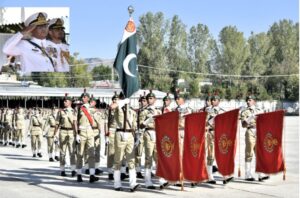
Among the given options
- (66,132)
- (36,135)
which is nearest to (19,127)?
(36,135)

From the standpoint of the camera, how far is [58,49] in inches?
1879

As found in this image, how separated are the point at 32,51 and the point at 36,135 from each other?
3033 cm

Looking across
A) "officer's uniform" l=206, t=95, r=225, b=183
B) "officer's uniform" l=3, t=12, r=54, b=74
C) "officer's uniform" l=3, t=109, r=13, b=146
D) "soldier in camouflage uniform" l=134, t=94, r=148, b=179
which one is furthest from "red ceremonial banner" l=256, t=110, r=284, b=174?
"officer's uniform" l=3, t=12, r=54, b=74

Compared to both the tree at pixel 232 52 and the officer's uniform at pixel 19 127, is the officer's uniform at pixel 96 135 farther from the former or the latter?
the tree at pixel 232 52

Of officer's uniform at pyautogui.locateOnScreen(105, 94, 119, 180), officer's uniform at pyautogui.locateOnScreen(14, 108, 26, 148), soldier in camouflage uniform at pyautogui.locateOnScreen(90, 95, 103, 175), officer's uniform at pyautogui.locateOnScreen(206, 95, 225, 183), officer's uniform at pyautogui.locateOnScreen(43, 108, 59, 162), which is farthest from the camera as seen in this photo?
officer's uniform at pyautogui.locateOnScreen(14, 108, 26, 148)

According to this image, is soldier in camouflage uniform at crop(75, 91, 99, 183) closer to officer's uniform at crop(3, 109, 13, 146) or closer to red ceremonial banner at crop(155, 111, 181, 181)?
red ceremonial banner at crop(155, 111, 181, 181)

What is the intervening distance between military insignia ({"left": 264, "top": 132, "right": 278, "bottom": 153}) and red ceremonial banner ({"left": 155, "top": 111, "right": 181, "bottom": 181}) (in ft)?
7.53

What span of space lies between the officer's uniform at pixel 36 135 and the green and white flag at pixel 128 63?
26.2 feet

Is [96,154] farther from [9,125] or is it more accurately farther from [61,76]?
[61,76]

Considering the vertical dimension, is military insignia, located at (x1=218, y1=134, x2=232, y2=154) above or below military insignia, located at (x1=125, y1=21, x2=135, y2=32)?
below

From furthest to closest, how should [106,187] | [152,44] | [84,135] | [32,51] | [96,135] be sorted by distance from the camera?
1. [152,44]
2. [32,51]
3. [96,135]
4. [84,135]
5. [106,187]

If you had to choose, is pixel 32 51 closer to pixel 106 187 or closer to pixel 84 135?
pixel 84 135

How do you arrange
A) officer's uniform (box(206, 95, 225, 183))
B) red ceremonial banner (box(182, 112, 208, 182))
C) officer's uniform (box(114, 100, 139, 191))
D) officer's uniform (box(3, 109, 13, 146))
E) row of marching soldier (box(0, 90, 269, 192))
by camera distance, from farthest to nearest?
officer's uniform (box(3, 109, 13, 146)) → officer's uniform (box(206, 95, 225, 183)) → row of marching soldier (box(0, 90, 269, 192)) → officer's uniform (box(114, 100, 139, 191)) → red ceremonial banner (box(182, 112, 208, 182))

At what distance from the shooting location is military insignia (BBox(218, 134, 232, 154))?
11.0 m
